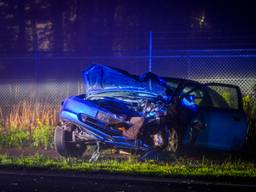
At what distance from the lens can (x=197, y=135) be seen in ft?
27.7

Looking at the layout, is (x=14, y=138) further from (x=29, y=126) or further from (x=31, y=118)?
(x=31, y=118)

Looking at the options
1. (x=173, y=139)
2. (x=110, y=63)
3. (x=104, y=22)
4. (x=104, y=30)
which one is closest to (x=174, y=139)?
(x=173, y=139)

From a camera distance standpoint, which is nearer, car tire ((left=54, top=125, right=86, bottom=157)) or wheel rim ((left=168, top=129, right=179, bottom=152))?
wheel rim ((left=168, top=129, right=179, bottom=152))

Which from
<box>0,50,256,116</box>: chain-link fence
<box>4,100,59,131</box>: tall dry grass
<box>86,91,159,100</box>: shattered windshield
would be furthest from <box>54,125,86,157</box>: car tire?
<box>0,50,256,116</box>: chain-link fence

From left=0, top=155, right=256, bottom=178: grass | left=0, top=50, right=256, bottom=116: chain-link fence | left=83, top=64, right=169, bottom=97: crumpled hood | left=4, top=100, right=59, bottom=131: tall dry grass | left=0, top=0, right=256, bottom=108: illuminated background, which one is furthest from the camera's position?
left=0, top=0, right=256, bottom=108: illuminated background

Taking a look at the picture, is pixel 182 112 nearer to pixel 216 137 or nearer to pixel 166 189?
pixel 216 137

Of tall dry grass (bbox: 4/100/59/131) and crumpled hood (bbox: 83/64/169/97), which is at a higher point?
crumpled hood (bbox: 83/64/169/97)

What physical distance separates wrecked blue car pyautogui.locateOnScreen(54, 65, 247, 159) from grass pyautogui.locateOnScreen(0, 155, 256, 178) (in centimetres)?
34

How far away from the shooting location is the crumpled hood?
8.59 meters

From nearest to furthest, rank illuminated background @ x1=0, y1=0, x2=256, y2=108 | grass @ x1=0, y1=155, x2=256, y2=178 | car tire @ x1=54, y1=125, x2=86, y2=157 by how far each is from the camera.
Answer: grass @ x1=0, y1=155, x2=256, y2=178
car tire @ x1=54, y1=125, x2=86, y2=157
illuminated background @ x1=0, y1=0, x2=256, y2=108

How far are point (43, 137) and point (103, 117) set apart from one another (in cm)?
250

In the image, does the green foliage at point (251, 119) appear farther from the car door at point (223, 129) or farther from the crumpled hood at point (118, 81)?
the crumpled hood at point (118, 81)

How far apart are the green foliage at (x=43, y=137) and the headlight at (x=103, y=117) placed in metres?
2.27

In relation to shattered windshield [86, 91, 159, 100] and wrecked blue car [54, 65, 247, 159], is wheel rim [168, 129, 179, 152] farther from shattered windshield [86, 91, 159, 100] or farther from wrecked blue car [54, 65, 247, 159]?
shattered windshield [86, 91, 159, 100]
